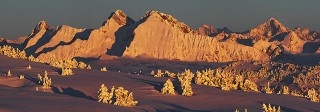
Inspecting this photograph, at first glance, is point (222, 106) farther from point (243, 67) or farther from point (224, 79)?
point (243, 67)

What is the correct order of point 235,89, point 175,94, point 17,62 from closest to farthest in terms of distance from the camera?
point 175,94 < point 235,89 < point 17,62

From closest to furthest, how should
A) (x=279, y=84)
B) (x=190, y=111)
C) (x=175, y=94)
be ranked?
(x=190, y=111), (x=175, y=94), (x=279, y=84)

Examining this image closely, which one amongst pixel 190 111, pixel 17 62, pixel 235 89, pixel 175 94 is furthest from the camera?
pixel 17 62

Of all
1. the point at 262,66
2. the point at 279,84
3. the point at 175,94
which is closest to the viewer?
the point at 175,94

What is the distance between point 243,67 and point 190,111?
152316 mm

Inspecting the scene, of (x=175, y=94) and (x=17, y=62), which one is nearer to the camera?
(x=175, y=94)

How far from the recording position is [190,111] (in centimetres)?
4512

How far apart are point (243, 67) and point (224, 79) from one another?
131537mm

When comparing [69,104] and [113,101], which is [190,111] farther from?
[69,104]

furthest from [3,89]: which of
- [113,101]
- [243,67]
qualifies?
[243,67]

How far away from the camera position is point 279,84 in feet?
492

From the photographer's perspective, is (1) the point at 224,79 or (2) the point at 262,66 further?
(2) the point at 262,66

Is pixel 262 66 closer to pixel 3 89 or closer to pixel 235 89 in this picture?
pixel 235 89

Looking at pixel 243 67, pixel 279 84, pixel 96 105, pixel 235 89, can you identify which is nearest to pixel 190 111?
pixel 96 105
